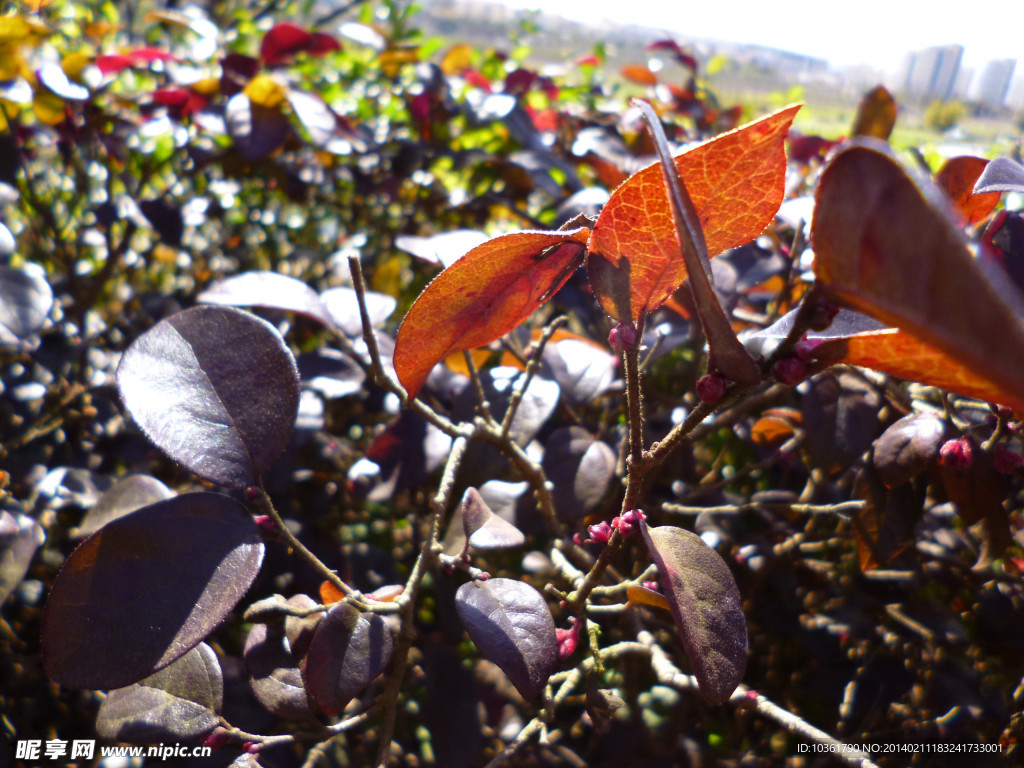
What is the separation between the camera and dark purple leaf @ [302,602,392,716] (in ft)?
1.75

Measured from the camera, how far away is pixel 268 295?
0.74 meters

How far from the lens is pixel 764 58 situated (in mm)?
5023

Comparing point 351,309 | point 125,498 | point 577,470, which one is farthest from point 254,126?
point 577,470

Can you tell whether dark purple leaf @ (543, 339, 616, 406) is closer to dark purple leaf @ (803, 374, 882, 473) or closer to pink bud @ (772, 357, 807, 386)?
dark purple leaf @ (803, 374, 882, 473)

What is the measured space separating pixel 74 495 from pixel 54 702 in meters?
0.45

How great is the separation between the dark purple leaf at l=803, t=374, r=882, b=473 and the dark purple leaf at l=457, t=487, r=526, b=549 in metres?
0.41

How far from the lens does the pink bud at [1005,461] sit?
646mm

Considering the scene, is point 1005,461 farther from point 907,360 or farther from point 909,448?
point 907,360

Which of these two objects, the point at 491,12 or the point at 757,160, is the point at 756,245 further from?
the point at 491,12

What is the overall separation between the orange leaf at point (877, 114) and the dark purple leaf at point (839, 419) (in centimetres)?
35

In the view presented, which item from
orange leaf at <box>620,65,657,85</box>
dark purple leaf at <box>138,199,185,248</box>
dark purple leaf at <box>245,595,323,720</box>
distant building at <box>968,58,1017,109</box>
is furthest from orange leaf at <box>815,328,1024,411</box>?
distant building at <box>968,58,1017,109</box>

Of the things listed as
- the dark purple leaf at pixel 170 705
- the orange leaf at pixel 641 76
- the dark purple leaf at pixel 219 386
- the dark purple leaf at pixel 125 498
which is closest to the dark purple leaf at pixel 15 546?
the dark purple leaf at pixel 125 498

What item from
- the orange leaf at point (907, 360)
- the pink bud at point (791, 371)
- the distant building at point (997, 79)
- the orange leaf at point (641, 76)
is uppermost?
the distant building at point (997, 79)

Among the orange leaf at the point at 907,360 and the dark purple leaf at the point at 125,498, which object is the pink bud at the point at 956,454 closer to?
the orange leaf at the point at 907,360
